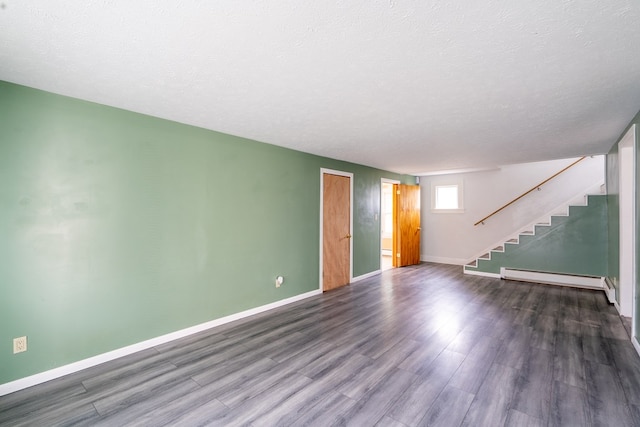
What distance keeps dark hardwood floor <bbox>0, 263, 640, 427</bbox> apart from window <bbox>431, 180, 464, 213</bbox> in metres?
3.94

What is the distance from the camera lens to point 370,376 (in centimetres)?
240

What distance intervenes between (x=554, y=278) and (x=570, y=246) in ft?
2.30

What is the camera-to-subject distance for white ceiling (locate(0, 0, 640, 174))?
1.42 meters

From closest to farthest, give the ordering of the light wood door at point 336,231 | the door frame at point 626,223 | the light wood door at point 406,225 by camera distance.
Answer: the door frame at point 626,223
the light wood door at point 336,231
the light wood door at point 406,225

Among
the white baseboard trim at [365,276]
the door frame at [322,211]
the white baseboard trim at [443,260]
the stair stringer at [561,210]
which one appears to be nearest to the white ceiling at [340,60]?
the door frame at [322,211]

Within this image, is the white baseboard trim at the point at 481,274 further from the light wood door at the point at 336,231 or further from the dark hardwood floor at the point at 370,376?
the light wood door at the point at 336,231

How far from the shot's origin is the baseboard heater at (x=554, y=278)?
5.24 m

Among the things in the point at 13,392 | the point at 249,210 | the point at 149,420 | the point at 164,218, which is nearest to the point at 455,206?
the point at 249,210

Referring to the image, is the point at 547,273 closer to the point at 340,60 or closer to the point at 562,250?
the point at 562,250

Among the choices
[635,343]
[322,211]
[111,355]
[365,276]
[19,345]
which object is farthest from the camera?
[365,276]

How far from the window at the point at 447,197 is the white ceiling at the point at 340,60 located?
13.8ft

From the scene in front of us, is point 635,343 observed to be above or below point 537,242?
below

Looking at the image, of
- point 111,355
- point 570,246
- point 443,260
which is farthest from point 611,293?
point 111,355

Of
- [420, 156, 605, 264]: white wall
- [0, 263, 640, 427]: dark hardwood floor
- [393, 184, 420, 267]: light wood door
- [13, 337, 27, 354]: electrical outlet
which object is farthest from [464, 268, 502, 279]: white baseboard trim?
[13, 337, 27, 354]: electrical outlet
